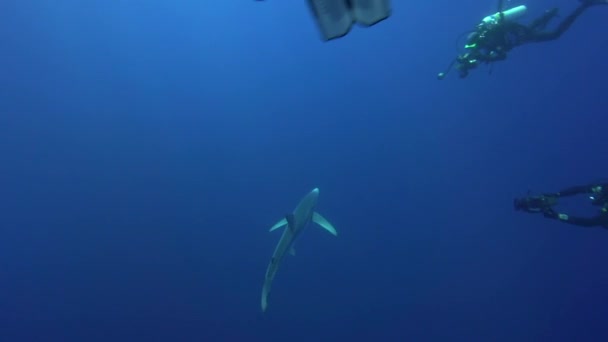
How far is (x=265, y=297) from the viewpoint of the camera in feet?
27.3

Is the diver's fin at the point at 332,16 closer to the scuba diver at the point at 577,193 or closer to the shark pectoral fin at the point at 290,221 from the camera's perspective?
the shark pectoral fin at the point at 290,221

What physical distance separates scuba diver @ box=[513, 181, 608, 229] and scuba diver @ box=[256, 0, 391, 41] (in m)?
8.48

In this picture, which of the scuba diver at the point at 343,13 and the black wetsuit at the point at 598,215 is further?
the black wetsuit at the point at 598,215

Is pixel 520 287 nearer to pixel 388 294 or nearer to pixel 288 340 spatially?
pixel 388 294

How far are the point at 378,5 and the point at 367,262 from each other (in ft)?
92.2

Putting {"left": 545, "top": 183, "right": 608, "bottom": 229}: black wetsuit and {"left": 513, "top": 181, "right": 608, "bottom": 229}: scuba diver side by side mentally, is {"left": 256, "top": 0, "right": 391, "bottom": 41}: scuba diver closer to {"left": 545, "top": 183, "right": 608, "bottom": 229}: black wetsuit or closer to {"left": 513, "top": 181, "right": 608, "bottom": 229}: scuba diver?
{"left": 513, "top": 181, "right": 608, "bottom": 229}: scuba diver

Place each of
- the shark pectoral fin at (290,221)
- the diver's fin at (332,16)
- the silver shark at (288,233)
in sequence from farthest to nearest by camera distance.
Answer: the silver shark at (288,233)
the shark pectoral fin at (290,221)
the diver's fin at (332,16)

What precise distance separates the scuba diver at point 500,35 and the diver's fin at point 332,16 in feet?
29.5

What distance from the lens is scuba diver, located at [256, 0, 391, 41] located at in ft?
5.64

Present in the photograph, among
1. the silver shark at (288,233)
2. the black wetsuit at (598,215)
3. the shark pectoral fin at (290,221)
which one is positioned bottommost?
the black wetsuit at (598,215)

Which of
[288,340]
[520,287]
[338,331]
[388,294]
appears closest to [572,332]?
[520,287]

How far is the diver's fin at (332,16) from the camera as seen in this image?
67.4 inches

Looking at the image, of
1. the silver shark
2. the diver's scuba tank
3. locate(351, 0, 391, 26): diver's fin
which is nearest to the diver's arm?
the diver's scuba tank

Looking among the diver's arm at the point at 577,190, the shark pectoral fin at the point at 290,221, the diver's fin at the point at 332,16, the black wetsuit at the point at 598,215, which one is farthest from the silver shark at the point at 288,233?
the diver's fin at the point at 332,16
